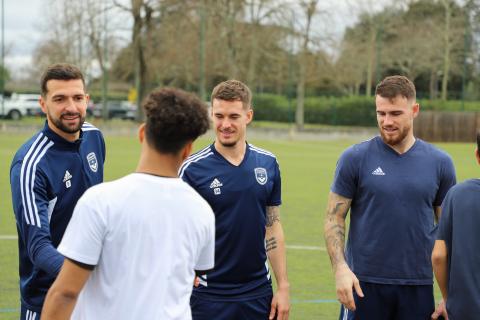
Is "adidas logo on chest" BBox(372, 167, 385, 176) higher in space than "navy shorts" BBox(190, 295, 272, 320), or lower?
higher

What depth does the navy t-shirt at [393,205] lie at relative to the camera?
17.5ft

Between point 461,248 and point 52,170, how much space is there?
242cm

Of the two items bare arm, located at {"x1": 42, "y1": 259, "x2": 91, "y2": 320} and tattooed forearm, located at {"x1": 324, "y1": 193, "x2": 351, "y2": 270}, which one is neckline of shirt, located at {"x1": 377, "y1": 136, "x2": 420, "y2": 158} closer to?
tattooed forearm, located at {"x1": 324, "y1": 193, "x2": 351, "y2": 270}

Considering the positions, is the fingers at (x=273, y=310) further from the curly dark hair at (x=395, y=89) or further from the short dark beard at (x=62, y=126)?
the short dark beard at (x=62, y=126)

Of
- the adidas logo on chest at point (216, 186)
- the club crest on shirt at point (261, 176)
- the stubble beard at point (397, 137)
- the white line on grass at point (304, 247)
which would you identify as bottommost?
the white line on grass at point (304, 247)

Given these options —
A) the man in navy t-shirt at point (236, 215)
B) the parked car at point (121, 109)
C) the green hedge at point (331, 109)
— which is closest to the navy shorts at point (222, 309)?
the man in navy t-shirt at point (236, 215)

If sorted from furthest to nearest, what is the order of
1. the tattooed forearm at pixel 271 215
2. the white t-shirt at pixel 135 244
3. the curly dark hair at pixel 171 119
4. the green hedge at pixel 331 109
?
the green hedge at pixel 331 109
the tattooed forearm at pixel 271 215
the curly dark hair at pixel 171 119
the white t-shirt at pixel 135 244

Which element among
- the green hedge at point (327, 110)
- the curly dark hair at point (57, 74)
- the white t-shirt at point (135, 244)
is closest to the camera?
the white t-shirt at point (135, 244)

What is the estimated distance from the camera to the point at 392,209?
209 inches

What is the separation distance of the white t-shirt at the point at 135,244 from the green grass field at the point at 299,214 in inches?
187

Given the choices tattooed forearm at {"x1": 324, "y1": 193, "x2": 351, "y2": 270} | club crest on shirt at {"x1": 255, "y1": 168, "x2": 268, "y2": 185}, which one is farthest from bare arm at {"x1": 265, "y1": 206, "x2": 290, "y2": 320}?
tattooed forearm at {"x1": 324, "y1": 193, "x2": 351, "y2": 270}

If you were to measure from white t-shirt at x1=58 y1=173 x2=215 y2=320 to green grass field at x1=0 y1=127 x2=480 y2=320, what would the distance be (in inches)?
187

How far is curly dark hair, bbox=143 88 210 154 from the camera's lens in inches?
131

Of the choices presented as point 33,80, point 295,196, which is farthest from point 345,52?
point 295,196
